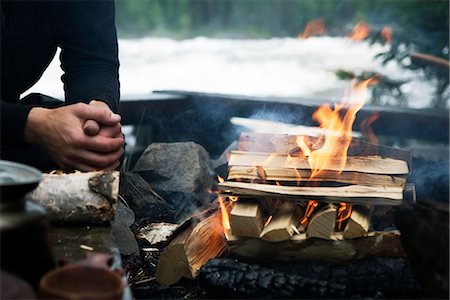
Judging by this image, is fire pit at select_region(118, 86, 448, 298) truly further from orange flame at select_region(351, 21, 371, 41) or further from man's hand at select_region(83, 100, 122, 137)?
orange flame at select_region(351, 21, 371, 41)

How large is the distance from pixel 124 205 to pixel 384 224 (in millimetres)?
1571

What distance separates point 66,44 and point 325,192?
2.08 m

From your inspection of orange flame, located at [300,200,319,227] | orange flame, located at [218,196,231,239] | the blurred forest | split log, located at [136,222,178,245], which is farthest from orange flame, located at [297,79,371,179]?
the blurred forest

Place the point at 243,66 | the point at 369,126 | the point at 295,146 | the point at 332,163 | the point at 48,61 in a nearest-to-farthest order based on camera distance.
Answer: the point at 332,163 → the point at 295,146 → the point at 48,61 → the point at 369,126 → the point at 243,66

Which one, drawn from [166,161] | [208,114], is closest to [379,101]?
[208,114]

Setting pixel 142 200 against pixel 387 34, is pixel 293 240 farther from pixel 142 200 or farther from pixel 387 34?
pixel 387 34

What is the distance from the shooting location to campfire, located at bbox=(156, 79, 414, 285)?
2.72 m

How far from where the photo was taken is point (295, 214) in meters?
2.85

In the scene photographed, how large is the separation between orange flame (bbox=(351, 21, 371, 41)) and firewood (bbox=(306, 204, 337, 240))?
3783mm

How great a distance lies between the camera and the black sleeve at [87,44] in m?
3.71

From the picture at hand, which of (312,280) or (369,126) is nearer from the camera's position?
(312,280)

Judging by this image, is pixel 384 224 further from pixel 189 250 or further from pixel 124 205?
pixel 124 205

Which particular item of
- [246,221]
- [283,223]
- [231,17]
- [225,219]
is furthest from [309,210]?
[231,17]

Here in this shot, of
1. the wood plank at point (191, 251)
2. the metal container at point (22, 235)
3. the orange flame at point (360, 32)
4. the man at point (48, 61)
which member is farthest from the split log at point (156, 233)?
the orange flame at point (360, 32)
